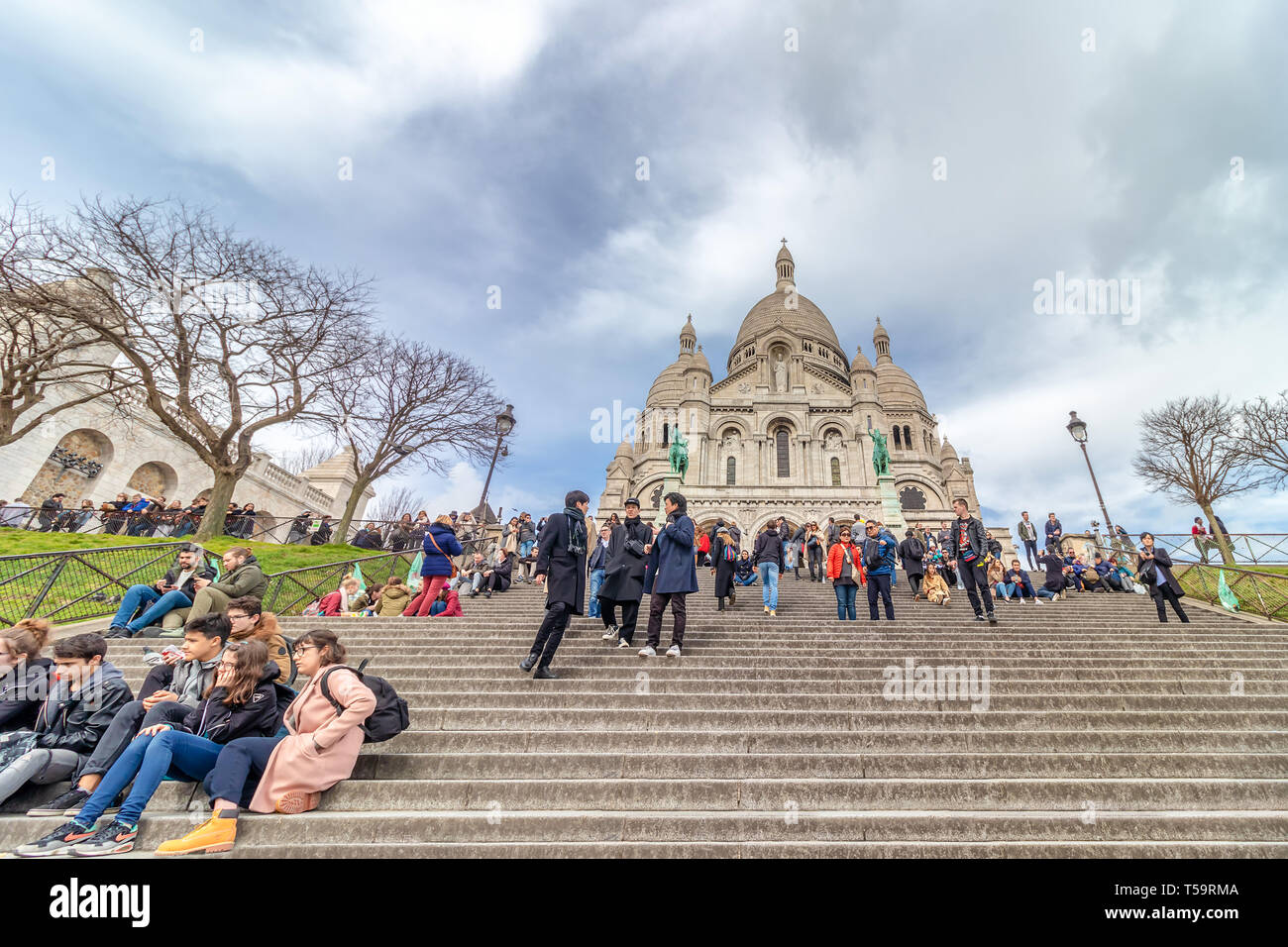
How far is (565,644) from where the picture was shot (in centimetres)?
669

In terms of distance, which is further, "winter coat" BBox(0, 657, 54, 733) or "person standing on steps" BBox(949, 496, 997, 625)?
"person standing on steps" BBox(949, 496, 997, 625)

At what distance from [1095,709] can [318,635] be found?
21.7ft

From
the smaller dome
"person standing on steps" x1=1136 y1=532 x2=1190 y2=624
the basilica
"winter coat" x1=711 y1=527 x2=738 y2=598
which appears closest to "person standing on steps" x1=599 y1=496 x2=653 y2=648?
"winter coat" x1=711 y1=527 x2=738 y2=598

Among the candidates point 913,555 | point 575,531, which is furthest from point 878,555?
point 575,531

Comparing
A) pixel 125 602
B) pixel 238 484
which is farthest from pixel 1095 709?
pixel 238 484

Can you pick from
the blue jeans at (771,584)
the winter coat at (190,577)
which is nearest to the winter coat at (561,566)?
the blue jeans at (771,584)

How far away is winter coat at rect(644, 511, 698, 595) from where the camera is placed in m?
6.21

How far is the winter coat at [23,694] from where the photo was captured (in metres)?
3.56

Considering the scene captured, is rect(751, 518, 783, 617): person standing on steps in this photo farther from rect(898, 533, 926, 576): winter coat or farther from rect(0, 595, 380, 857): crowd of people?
rect(0, 595, 380, 857): crowd of people

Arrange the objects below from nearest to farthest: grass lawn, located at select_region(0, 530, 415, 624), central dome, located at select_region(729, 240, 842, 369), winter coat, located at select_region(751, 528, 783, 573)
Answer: grass lawn, located at select_region(0, 530, 415, 624) < winter coat, located at select_region(751, 528, 783, 573) < central dome, located at select_region(729, 240, 842, 369)

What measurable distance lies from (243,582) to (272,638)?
2032mm

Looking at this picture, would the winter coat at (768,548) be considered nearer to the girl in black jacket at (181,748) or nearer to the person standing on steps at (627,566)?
the person standing on steps at (627,566)

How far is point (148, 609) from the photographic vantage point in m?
6.90

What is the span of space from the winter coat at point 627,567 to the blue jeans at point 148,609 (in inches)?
214
